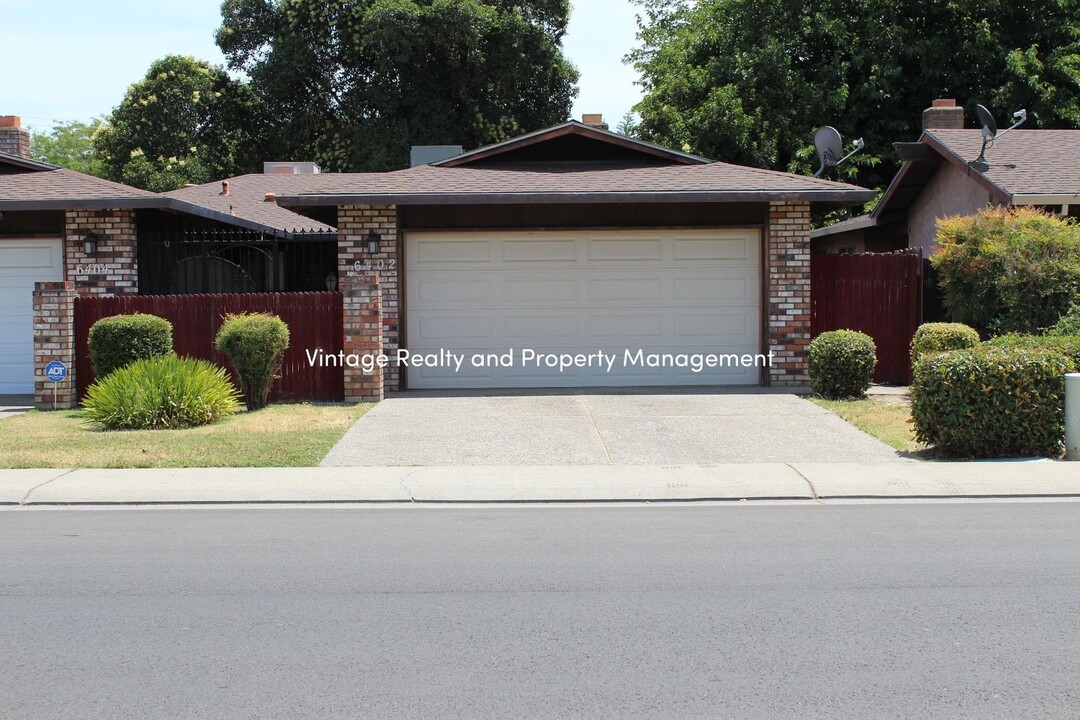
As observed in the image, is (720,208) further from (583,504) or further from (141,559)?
(141,559)

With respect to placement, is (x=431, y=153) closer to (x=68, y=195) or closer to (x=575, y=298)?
(x=575, y=298)

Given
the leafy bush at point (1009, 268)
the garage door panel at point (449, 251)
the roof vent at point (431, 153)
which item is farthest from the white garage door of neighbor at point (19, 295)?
the leafy bush at point (1009, 268)

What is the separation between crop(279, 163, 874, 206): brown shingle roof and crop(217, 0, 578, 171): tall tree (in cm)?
1933

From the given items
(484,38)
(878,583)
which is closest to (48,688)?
(878,583)

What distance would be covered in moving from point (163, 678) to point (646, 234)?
12.0 meters

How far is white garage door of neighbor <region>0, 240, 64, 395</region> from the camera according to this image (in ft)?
53.0

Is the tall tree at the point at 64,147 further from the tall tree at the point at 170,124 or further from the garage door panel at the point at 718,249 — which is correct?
the garage door panel at the point at 718,249

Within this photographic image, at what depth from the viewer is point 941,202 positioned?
64.5ft

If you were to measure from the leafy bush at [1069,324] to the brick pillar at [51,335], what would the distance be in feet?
42.1

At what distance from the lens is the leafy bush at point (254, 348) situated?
13758mm

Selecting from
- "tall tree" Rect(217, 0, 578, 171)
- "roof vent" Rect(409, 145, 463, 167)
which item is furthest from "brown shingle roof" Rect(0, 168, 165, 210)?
"tall tree" Rect(217, 0, 578, 171)

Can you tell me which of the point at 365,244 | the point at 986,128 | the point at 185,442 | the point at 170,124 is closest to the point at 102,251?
the point at 365,244

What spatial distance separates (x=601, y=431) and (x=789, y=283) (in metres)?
4.77

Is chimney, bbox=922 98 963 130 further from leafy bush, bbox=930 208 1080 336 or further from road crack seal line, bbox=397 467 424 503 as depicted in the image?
road crack seal line, bbox=397 467 424 503
